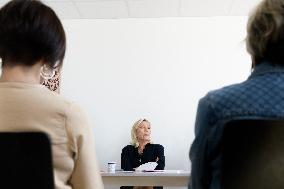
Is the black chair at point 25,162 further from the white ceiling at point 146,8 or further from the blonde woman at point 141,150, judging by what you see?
the white ceiling at point 146,8

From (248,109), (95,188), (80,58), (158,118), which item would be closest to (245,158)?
(248,109)

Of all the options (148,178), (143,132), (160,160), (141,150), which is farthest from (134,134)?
(148,178)

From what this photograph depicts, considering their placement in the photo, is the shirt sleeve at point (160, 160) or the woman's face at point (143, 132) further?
the woman's face at point (143, 132)

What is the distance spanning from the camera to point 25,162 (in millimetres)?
937

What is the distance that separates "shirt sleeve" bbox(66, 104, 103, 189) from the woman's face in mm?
3452

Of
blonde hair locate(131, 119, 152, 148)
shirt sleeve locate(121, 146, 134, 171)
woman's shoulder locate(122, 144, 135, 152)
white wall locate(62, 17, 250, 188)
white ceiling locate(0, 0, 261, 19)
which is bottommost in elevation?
shirt sleeve locate(121, 146, 134, 171)

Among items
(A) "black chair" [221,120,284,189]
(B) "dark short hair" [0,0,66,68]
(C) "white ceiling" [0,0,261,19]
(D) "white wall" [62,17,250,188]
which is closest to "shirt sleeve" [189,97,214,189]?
(A) "black chair" [221,120,284,189]

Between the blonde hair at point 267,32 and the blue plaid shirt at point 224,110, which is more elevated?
the blonde hair at point 267,32

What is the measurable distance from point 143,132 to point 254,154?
3.73 meters

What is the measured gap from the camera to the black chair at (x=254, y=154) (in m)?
0.85

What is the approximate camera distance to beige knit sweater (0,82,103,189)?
1.08m

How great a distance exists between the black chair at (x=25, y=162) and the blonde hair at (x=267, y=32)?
59cm

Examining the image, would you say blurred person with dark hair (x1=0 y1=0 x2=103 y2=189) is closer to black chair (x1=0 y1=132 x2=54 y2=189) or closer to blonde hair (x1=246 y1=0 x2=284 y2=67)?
black chair (x1=0 y1=132 x2=54 y2=189)

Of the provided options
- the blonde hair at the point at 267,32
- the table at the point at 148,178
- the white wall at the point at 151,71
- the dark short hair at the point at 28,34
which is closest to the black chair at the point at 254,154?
the blonde hair at the point at 267,32
